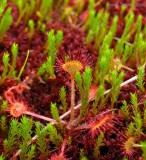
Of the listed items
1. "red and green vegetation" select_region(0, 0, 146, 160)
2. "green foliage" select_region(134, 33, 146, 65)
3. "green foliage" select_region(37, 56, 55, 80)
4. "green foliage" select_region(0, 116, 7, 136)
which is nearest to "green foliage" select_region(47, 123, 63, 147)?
"red and green vegetation" select_region(0, 0, 146, 160)

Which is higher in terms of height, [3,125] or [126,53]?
[126,53]

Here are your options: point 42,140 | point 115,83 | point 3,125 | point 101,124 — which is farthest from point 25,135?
point 115,83

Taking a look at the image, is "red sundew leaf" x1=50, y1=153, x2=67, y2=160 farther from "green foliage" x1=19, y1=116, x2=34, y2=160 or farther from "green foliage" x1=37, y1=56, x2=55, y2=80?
"green foliage" x1=37, y1=56, x2=55, y2=80

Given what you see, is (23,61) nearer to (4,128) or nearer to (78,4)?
(4,128)

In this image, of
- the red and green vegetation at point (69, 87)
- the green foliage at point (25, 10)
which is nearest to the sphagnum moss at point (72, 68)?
the red and green vegetation at point (69, 87)

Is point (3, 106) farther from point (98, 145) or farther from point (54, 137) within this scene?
point (98, 145)

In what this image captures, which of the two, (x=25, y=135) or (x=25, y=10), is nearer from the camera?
(x=25, y=135)

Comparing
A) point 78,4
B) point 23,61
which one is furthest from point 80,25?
point 23,61

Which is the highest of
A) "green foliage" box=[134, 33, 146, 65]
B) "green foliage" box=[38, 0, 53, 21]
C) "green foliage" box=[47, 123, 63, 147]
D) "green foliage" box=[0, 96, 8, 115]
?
"green foliage" box=[38, 0, 53, 21]
